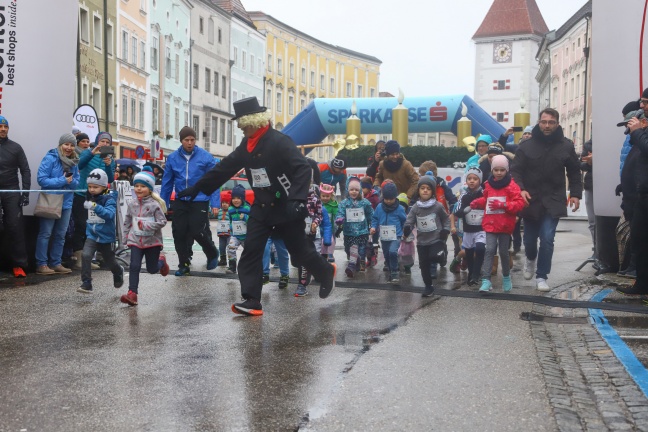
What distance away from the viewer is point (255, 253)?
8305mm

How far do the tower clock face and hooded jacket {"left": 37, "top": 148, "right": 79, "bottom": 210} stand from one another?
9357cm

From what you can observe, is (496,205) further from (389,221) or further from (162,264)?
(162,264)

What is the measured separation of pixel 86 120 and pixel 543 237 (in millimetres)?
10385

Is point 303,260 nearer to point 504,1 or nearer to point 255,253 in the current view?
point 255,253

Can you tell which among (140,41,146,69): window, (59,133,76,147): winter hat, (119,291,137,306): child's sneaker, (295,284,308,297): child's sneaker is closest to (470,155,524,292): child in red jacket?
(295,284,308,297): child's sneaker

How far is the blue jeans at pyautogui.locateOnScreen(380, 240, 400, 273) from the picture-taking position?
36.8ft

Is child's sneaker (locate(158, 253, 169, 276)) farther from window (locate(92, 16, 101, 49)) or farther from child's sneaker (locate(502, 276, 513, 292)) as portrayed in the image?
Result: window (locate(92, 16, 101, 49))

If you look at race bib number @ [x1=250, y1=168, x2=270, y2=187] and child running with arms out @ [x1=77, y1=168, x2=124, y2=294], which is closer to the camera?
race bib number @ [x1=250, y1=168, x2=270, y2=187]

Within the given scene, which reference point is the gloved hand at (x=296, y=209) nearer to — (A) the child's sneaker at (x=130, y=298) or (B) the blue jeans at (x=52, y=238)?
(A) the child's sneaker at (x=130, y=298)

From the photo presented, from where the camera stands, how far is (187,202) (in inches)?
444

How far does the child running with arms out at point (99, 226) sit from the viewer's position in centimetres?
943

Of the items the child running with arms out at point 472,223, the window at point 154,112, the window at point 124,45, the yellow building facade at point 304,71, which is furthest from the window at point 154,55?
the child running with arms out at point 472,223

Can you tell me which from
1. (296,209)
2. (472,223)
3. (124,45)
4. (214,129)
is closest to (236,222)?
(472,223)

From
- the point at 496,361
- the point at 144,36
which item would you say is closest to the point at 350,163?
the point at 144,36
